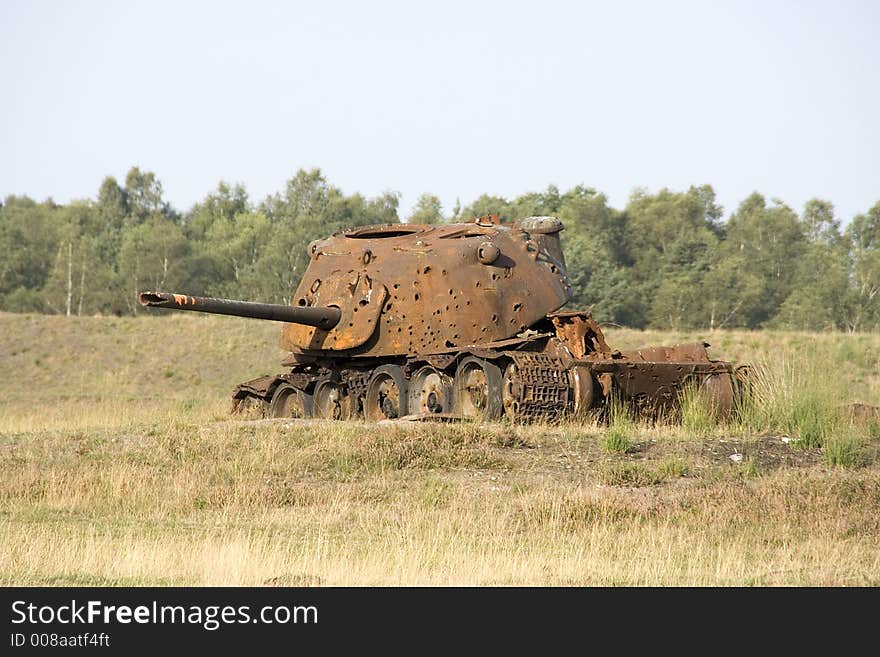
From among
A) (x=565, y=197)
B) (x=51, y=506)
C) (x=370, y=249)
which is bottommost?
(x=51, y=506)

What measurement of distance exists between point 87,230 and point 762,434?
58.7 meters

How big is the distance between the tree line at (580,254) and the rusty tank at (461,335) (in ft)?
102

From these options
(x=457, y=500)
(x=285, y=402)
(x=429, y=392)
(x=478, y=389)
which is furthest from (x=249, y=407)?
(x=457, y=500)

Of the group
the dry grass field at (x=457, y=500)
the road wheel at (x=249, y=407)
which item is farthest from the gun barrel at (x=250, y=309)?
the road wheel at (x=249, y=407)

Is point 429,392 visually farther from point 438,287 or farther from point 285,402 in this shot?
point 285,402

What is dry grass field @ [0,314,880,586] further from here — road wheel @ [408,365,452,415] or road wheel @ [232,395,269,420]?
road wheel @ [232,395,269,420]

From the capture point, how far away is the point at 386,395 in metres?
20.2

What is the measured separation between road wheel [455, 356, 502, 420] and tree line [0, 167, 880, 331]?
108ft

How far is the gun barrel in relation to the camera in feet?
58.2

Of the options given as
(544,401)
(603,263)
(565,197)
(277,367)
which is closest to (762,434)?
(544,401)

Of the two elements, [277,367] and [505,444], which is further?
[277,367]

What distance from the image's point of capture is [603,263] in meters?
54.9

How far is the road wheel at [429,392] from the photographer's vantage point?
18938 mm

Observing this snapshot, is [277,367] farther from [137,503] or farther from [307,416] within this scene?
[137,503]
